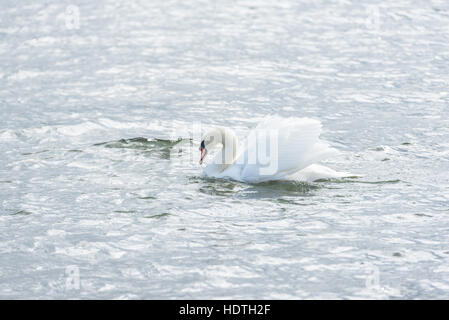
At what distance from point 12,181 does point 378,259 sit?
5336mm

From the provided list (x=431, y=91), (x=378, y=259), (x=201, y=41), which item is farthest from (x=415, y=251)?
(x=201, y=41)

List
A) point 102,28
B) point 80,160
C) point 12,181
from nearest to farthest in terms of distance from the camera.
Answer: point 12,181 < point 80,160 < point 102,28

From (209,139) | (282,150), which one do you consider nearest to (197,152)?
(209,139)

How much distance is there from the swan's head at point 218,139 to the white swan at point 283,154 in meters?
0.33

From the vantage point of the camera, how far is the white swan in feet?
36.6

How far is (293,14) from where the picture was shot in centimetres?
2095

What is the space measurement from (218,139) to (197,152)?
1.06 metres

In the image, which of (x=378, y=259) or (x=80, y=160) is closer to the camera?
(x=378, y=259)

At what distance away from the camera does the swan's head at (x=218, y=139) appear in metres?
12.0

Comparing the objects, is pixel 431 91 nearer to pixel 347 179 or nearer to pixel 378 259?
pixel 347 179

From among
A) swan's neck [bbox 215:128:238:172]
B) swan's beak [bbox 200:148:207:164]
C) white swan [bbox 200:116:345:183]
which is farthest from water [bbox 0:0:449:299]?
swan's neck [bbox 215:128:238:172]

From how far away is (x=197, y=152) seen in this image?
42.8ft

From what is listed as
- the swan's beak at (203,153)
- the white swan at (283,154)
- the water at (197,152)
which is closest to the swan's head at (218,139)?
the swan's beak at (203,153)

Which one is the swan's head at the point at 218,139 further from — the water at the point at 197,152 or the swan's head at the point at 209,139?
the water at the point at 197,152
